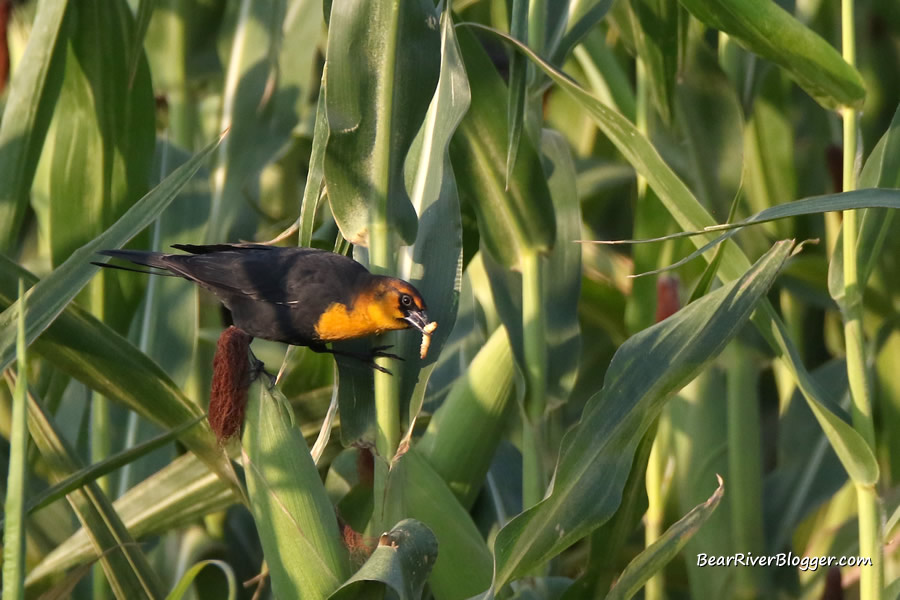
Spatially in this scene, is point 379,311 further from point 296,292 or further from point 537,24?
point 537,24

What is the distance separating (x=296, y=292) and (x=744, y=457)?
42.8 inches

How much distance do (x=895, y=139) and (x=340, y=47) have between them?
927 millimetres

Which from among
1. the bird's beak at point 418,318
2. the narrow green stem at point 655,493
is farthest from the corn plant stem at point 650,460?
the bird's beak at point 418,318

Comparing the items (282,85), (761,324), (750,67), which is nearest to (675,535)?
(761,324)

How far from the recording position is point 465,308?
7.88 ft

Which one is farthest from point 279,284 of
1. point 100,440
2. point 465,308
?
point 465,308

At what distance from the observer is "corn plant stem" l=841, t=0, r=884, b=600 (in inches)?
62.8

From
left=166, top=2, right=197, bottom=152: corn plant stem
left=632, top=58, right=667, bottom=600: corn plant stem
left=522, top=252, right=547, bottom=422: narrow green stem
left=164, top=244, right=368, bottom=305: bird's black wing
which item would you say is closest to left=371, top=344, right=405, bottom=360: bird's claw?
left=164, top=244, right=368, bottom=305: bird's black wing

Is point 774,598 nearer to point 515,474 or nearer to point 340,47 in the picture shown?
point 515,474

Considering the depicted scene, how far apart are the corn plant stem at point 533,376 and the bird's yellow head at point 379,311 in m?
0.26

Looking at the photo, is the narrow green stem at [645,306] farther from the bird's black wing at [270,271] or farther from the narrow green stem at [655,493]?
the bird's black wing at [270,271]

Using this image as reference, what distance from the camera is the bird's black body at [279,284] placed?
168 cm

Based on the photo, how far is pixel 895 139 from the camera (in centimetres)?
163

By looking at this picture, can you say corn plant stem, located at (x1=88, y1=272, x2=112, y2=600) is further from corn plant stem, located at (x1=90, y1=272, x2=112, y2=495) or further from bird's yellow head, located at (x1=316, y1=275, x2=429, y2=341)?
bird's yellow head, located at (x1=316, y1=275, x2=429, y2=341)
